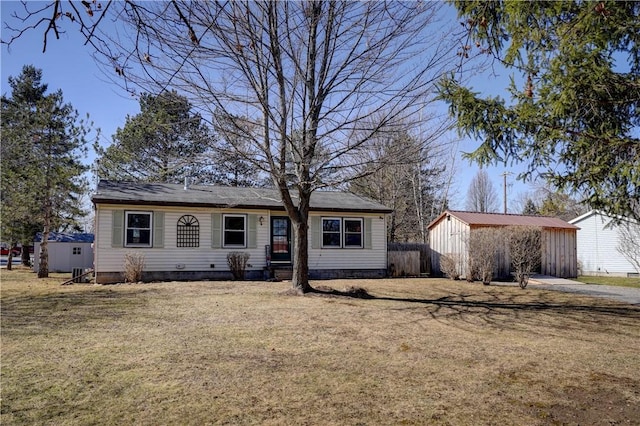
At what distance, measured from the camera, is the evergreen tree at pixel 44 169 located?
59.5 feet

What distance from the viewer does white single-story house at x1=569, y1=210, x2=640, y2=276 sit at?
22.5 metres

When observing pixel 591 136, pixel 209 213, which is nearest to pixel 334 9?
pixel 591 136

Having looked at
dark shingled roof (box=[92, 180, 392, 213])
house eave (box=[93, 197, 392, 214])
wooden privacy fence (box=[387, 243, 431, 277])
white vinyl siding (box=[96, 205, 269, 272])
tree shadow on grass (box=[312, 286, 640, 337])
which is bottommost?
tree shadow on grass (box=[312, 286, 640, 337])

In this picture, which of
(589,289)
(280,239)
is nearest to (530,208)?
(589,289)

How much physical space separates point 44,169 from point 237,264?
1004cm

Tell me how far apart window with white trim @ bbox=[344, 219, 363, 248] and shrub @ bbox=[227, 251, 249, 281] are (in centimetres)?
414

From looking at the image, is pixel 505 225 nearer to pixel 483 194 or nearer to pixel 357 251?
pixel 357 251

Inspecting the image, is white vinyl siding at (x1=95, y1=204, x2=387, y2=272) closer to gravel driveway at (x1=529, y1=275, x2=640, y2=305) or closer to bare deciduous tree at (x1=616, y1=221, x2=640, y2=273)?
gravel driveway at (x1=529, y1=275, x2=640, y2=305)

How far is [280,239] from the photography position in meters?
17.0

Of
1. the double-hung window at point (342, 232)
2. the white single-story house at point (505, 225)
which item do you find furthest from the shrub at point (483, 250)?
the double-hung window at point (342, 232)

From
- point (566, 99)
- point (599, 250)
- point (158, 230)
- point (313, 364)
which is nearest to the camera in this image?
point (313, 364)

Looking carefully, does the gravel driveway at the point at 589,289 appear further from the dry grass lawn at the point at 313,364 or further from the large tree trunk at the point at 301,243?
the large tree trunk at the point at 301,243

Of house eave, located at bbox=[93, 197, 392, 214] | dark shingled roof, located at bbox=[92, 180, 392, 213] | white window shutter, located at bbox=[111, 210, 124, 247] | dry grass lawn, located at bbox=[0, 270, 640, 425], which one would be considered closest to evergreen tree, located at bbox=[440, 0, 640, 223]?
dry grass lawn, located at bbox=[0, 270, 640, 425]

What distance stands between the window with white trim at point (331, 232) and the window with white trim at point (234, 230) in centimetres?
306
